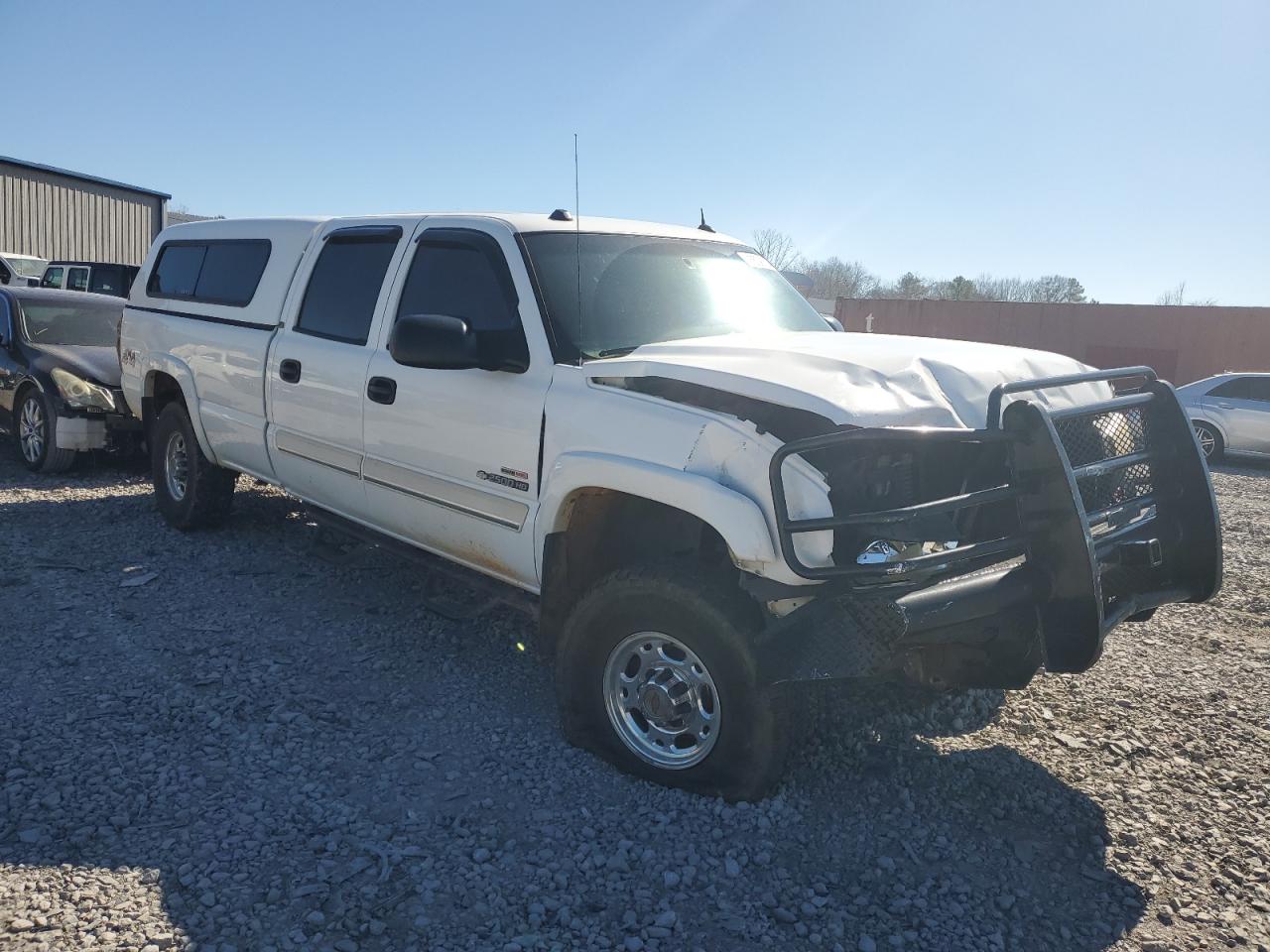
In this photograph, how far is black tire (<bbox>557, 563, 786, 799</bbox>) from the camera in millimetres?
3092

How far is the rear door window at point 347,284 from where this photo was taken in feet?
15.6

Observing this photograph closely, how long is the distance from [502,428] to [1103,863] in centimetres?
258

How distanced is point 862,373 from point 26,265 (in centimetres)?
2269

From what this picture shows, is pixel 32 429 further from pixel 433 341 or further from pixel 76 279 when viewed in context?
pixel 76 279

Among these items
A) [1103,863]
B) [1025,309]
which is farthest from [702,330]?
[1025,309]

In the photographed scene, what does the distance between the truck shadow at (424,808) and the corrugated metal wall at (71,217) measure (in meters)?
25.6

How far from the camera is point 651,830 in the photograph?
3188mm

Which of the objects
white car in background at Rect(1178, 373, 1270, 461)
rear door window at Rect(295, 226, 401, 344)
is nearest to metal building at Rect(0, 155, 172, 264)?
rear door window at Rect(295, 226, 401, 344)

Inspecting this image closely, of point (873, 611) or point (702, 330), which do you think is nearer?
point (873, 611)

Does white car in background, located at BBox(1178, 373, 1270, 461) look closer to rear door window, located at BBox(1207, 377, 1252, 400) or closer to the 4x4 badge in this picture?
rear door window, located at BBox(1207, 377, 1252, 400)

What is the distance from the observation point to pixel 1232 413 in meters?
13.2

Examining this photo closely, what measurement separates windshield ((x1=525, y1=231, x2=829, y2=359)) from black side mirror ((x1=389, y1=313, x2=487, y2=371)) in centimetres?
37

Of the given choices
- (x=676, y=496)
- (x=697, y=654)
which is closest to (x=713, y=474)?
(x=676, y=496)

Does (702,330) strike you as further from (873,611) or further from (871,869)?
(871,869)
